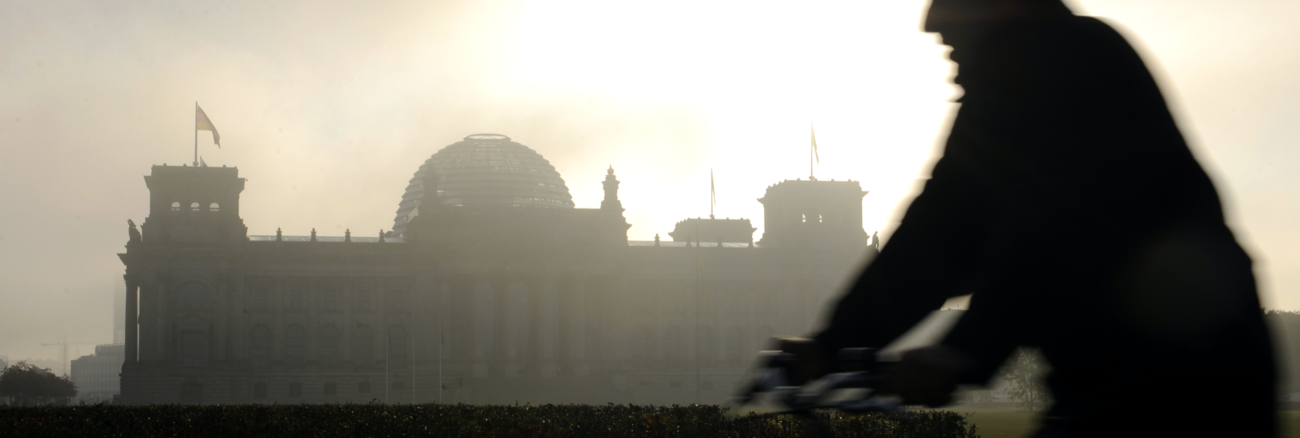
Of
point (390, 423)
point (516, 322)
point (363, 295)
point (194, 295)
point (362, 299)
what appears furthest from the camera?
point (363, 295)

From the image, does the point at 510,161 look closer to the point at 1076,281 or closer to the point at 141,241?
the point at 141,241

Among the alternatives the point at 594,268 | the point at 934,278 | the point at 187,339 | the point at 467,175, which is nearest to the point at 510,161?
the point at 467,175

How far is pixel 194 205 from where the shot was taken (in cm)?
8631

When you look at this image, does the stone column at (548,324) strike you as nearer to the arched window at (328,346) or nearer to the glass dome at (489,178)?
the glass dome at (489,178)

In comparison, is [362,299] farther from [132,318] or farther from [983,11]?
[983,11]

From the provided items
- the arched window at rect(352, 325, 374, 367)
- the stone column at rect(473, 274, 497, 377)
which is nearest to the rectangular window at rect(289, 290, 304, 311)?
the arched window at rect(352, 325, 374, 367)

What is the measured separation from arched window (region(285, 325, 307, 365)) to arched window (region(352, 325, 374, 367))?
3468 mm

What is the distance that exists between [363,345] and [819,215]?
35.9 meters

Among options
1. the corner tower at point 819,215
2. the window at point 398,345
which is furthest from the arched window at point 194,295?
the corner tower at point 819,215

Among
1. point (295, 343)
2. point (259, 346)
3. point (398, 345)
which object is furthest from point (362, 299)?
point (259, 346)

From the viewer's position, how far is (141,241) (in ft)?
274

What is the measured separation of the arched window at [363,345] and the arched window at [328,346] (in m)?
1.31

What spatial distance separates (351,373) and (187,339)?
11.5 metres

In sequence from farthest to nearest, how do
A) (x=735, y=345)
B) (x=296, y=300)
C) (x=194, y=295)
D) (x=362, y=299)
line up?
1. (x=735, y=345)
2. (x=362, y=299)
3. (x=296, y=300)
4. (x=194, y=295)
